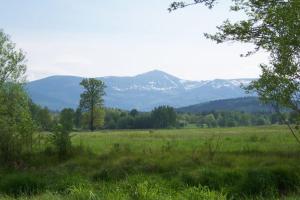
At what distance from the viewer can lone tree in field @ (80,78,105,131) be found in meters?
104

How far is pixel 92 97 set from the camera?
10438 centimetres

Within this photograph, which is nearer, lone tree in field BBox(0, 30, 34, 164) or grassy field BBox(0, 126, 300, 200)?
grassy field BBox(0, 126, 300, 200)

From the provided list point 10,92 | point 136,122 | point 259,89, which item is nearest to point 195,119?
point 136,122

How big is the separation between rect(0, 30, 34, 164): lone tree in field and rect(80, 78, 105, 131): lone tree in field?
59.9m

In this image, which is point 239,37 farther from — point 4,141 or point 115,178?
point 4,141

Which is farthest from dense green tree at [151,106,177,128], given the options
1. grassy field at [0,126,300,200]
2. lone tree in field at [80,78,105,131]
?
grassy field at [0,126,300,200]

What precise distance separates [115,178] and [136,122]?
117m

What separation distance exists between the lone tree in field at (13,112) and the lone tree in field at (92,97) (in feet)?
197

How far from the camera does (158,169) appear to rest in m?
23.6

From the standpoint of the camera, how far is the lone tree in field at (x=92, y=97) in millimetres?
103750

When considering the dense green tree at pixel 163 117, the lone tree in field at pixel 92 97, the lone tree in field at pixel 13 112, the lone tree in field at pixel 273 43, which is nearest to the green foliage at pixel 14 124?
the lone tree in field at pixel 13 112

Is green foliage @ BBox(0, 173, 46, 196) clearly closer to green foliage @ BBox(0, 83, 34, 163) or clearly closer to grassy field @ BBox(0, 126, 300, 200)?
grassy field @ BBox(0, 126, 300, 200)

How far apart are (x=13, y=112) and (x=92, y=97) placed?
71481 mm

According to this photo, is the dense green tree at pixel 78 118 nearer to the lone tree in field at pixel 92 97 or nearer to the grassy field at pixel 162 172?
the lone tree in field at pixel 92 97
